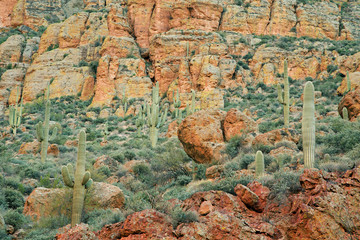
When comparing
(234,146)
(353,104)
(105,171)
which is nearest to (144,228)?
(234,146)

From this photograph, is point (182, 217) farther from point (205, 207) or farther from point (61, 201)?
point (61, 201)

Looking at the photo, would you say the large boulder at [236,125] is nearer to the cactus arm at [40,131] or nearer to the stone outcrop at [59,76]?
the cactus arm at [40,131]

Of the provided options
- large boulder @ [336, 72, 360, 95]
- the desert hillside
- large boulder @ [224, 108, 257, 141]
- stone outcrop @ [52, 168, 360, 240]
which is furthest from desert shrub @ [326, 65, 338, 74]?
stone outcrop @ [52, 168, 360, 240]

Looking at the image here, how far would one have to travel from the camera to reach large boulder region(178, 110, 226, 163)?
14102mm

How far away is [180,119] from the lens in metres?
27.5

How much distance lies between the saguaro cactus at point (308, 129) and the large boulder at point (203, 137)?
4427 millimetres

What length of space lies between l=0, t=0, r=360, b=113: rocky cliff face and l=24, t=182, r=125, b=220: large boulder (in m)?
26.8

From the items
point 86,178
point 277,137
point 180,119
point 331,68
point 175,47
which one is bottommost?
point 180,119

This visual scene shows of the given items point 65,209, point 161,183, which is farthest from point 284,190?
point 161,183

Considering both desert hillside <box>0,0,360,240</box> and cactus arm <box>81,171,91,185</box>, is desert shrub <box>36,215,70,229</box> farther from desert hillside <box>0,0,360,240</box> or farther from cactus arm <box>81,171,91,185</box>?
cactus arm <box>81,171,91,185</box>

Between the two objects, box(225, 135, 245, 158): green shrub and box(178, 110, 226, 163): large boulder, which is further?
box(178, 110, 226, 163): large boulder

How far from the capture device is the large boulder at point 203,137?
1410 centimetres

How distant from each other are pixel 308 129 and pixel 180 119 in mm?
18004

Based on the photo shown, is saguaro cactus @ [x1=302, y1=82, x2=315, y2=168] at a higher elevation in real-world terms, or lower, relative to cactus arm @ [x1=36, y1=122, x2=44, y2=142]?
higher
